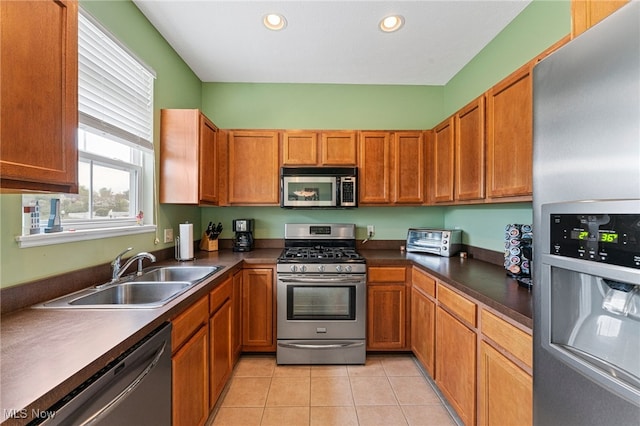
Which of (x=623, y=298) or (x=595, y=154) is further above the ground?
(x=595, y=154)

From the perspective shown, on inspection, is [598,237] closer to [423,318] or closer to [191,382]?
[423,318]

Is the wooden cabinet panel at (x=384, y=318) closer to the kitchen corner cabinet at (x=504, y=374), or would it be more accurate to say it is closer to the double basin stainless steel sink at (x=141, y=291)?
the kitchen corner cabinet at (x=504, y=374)

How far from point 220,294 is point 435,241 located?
2043 millimetres

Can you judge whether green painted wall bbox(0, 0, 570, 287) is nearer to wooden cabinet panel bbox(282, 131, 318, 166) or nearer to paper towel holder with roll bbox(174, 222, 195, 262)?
paper towel holder with roll bbox(174, 222, 195, 262)

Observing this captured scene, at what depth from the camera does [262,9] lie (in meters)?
1.99

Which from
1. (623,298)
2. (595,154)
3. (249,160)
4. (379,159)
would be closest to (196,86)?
(249,160)

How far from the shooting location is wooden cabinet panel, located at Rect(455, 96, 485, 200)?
1.94 meters

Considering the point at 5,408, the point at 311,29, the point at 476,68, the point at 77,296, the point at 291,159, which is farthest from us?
the point at 291,159

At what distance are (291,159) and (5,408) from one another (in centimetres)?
246

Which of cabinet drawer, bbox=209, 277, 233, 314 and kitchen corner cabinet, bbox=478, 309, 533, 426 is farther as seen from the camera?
cabinet drawer, bbox=209, 277, 233, 314

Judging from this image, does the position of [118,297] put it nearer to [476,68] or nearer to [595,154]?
[595,154]

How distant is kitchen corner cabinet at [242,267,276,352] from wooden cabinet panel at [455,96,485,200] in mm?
1770

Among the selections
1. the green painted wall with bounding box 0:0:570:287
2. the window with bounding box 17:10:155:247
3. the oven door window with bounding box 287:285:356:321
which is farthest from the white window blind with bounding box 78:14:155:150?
the oven door window with bounding box 287:285:356:321

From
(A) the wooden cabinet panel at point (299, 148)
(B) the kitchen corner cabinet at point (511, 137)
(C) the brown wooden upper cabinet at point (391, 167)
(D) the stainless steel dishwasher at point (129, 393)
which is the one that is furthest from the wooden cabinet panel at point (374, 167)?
(D) the stainless steel dishwasher at point (129, 393)
